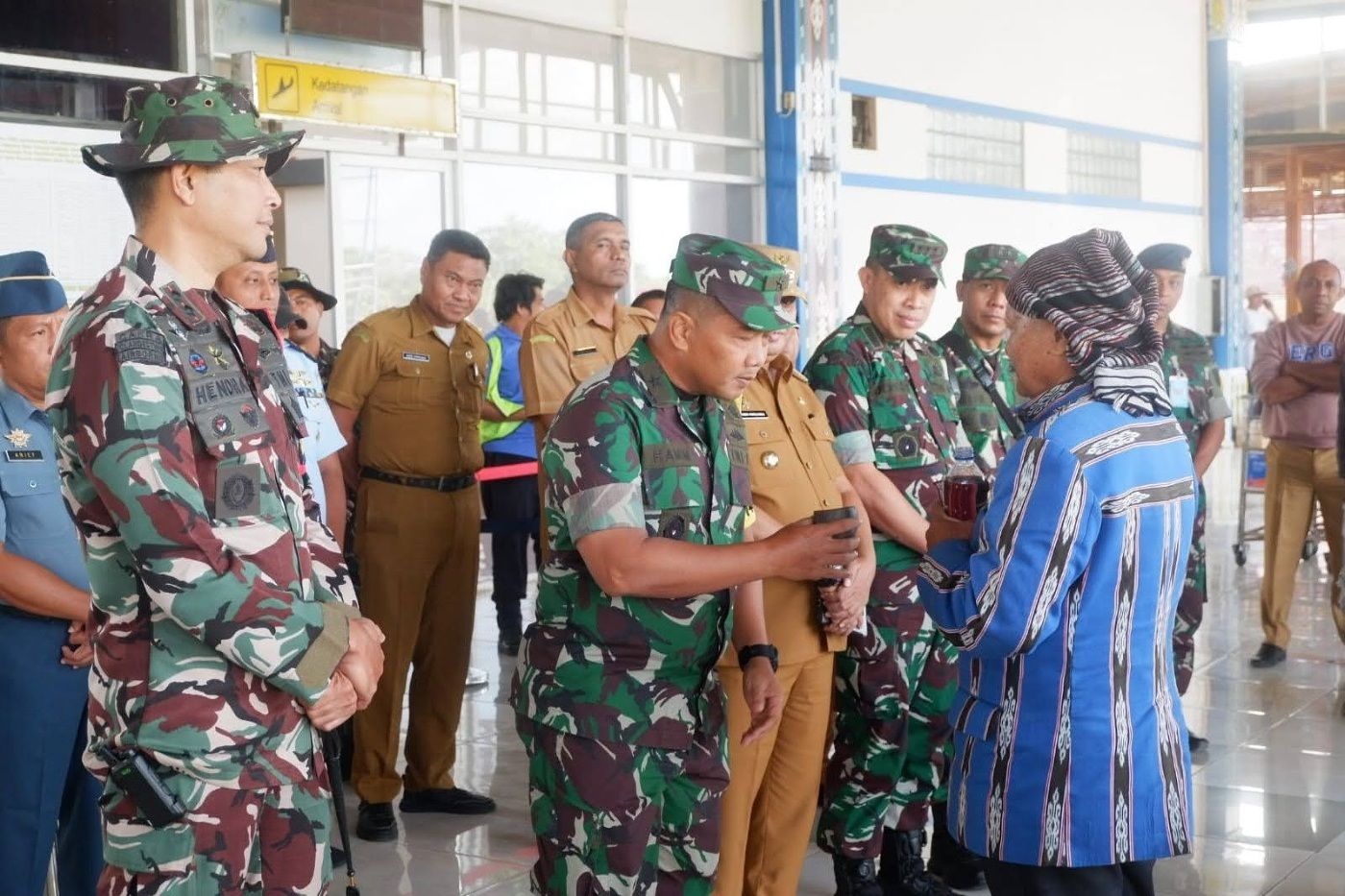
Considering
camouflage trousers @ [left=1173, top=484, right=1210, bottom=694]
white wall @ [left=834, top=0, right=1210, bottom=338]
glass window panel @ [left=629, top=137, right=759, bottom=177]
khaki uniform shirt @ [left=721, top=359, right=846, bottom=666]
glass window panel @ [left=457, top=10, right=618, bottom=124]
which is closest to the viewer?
khaki uniform shirt @ [left=721, top=359, right=846, bottom=666]

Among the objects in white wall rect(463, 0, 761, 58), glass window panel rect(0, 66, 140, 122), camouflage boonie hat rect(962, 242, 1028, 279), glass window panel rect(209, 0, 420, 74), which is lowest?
camouflage boonie hat rect(962, 242, 1028, 279)

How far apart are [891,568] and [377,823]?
1780 mm

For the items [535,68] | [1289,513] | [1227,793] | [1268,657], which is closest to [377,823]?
[1227,793]

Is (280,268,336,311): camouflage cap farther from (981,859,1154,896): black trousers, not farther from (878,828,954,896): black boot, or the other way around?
(981,859,1154,896): black trousers

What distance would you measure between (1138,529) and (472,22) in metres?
7.20

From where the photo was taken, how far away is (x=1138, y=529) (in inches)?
97.6

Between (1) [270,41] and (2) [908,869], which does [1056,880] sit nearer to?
(2) [908,869]

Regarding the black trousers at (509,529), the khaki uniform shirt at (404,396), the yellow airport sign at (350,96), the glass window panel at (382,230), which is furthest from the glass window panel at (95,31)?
the khaki uniform shirt at (404,396)

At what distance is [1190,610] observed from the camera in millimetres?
5422

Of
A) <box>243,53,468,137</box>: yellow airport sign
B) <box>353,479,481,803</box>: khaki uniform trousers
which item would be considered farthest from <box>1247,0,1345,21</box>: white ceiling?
<box>353,479,481,803</box>: khaki uniform trousers

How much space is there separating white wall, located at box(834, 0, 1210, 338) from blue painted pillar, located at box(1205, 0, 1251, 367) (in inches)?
6.2

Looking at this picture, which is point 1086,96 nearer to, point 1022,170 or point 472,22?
point 1022,170

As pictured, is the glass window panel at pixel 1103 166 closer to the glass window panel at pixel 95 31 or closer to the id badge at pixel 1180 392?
the id badge at pixel 1180 392

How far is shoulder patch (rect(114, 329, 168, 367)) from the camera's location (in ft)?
6.82
